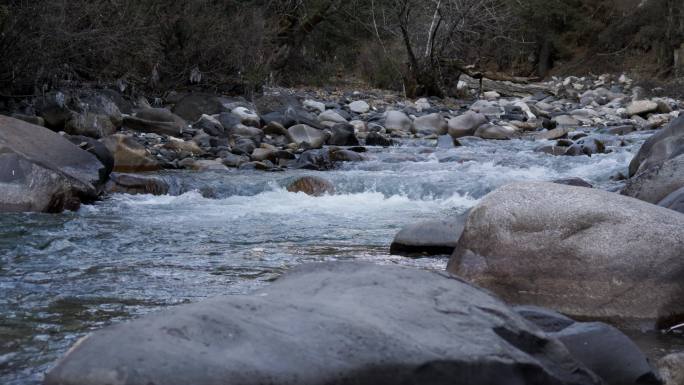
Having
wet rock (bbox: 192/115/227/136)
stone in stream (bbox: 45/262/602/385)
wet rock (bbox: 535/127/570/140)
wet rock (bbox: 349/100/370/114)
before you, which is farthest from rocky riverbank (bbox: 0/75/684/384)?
wet rock (bbox: 349/100/370/114)

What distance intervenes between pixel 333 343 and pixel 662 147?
22.5 ft

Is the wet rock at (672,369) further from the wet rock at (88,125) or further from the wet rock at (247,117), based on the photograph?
the wet rock at (247,117)

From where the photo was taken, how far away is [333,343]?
244 centimetres

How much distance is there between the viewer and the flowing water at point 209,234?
3920 mm

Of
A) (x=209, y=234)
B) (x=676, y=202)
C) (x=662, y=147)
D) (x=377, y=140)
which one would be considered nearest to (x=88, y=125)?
(x=377, y=140)

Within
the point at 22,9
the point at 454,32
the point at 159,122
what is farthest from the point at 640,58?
the point at 22,9

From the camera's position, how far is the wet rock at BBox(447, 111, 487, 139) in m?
14.1

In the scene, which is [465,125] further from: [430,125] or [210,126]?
[210,126]

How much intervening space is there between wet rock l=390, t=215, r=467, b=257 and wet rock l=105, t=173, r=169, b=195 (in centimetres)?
369

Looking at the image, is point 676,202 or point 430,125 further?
point 430,125

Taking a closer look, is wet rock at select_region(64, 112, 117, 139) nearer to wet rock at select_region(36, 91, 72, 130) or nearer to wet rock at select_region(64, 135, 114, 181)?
wet rock at select_region(36, 91, 72, 130)

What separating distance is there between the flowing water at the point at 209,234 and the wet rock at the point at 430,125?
8.08ft

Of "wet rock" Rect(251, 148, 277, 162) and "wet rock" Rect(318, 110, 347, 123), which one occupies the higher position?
"wet rock" Rect(318, 110, 347, 123)

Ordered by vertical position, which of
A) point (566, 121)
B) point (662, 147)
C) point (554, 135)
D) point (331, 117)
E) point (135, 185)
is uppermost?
point (566, 121)
